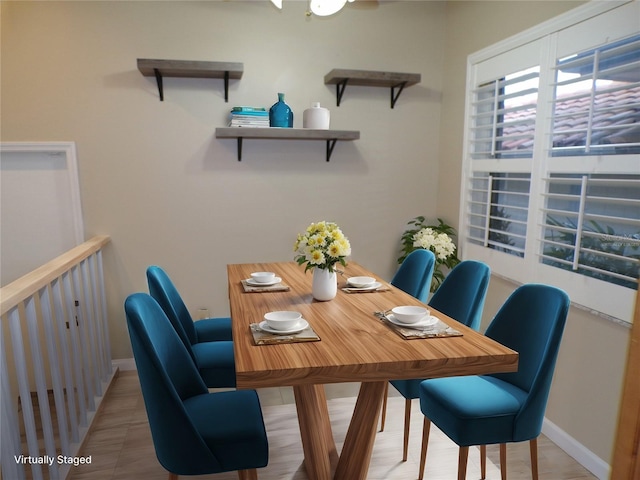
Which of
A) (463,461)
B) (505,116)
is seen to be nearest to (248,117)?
(505,116)

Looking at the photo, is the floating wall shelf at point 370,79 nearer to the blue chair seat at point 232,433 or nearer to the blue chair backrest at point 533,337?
the blue chair backrest at point 533,337

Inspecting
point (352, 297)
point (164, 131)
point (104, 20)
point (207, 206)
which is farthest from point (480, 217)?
point (104, 20)

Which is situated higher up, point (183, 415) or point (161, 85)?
point (161, 85)

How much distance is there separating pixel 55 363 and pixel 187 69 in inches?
81.5

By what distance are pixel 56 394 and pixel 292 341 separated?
1.37 metres

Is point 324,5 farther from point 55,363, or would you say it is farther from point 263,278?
point 55,363

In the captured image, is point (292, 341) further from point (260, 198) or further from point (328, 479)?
point (260, 198)

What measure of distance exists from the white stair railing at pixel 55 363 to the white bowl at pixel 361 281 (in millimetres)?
1453

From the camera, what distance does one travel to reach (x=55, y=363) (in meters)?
2.16

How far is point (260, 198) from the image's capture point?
12.0 ft

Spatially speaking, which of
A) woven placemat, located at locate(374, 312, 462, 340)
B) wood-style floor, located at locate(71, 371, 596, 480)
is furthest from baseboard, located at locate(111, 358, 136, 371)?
woven placemat, located at locate(374, 312, 462, 340)

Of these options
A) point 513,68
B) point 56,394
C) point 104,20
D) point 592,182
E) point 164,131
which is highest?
point 104,20

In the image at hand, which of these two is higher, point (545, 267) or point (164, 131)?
point (164, 131)

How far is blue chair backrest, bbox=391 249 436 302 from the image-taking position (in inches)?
104
